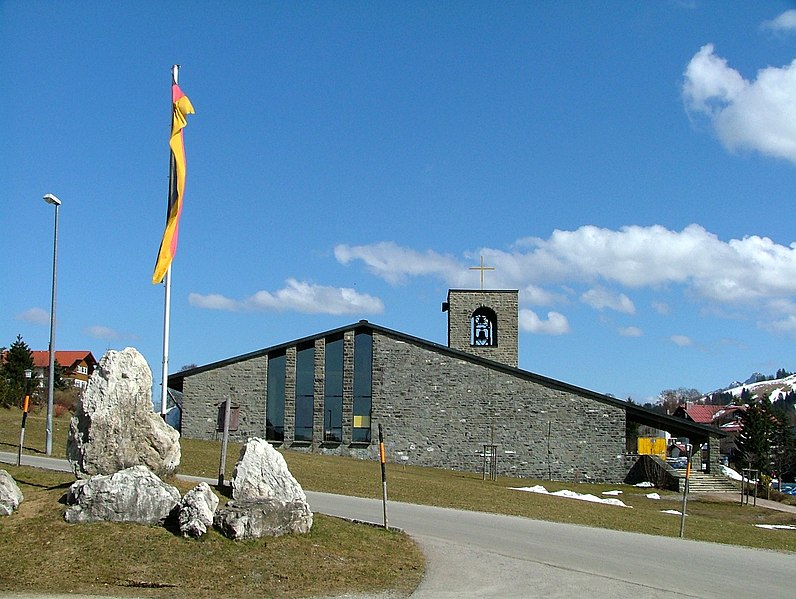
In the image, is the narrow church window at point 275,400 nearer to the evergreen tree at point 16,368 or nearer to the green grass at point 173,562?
the evergreen tree at point 16,368

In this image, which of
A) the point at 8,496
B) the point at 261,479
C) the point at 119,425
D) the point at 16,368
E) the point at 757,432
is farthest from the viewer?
the point at 757,432

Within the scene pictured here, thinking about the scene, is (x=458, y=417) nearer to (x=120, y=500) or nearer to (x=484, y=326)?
(x=484, y=326)

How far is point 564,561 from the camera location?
12.4 meters

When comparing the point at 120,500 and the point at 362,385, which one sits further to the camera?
the point at 362,385

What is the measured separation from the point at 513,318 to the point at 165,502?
34.4 metres

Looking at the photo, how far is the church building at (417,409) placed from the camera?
39.2 m

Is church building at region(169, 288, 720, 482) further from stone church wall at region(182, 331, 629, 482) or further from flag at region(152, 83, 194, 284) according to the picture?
flag at region(152, 83, 194, 284)

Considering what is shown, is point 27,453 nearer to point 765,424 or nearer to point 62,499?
point 62,499

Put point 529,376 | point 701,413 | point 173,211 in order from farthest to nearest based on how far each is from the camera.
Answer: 1. point 701,413
2. point 529,376
3. point 173,211

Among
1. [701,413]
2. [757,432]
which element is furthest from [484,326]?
[701,413]

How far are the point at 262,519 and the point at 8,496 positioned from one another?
3492 mm

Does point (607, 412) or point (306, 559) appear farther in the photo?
point (607, 412)

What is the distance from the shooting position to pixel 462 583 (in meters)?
10.5

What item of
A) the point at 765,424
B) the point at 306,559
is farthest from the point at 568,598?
the point at 765,424
